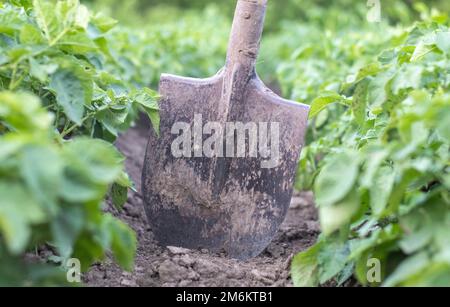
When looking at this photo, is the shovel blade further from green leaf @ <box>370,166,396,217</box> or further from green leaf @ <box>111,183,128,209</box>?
green leaf @ <box>370,166,396,217</box>

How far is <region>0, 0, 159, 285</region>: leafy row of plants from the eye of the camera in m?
1.52

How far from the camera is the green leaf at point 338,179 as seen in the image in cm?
170

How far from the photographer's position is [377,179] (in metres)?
1.80

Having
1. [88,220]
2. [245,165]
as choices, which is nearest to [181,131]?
[245,165]

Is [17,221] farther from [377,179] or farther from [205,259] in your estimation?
[205,259]

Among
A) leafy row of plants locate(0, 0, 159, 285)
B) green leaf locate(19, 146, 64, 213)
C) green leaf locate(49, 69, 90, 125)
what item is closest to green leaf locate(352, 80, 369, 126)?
leafy row of plants locate(0, 0, 159, 285)

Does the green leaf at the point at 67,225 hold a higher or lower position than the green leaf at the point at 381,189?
lower

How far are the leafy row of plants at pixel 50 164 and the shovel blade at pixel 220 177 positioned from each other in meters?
0.30

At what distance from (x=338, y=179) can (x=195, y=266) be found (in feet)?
2.43

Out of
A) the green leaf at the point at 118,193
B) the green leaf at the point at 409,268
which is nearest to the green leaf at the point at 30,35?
the green leaf at the point at 118,193

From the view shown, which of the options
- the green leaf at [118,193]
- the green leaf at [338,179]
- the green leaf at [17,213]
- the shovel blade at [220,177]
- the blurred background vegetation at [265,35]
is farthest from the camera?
the blurred background vegetation at [265,35]

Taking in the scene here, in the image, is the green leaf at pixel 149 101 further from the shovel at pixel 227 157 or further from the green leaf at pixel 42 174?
the green leaf at pixel 42 174

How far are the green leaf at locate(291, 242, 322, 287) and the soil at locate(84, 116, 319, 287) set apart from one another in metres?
0.15
